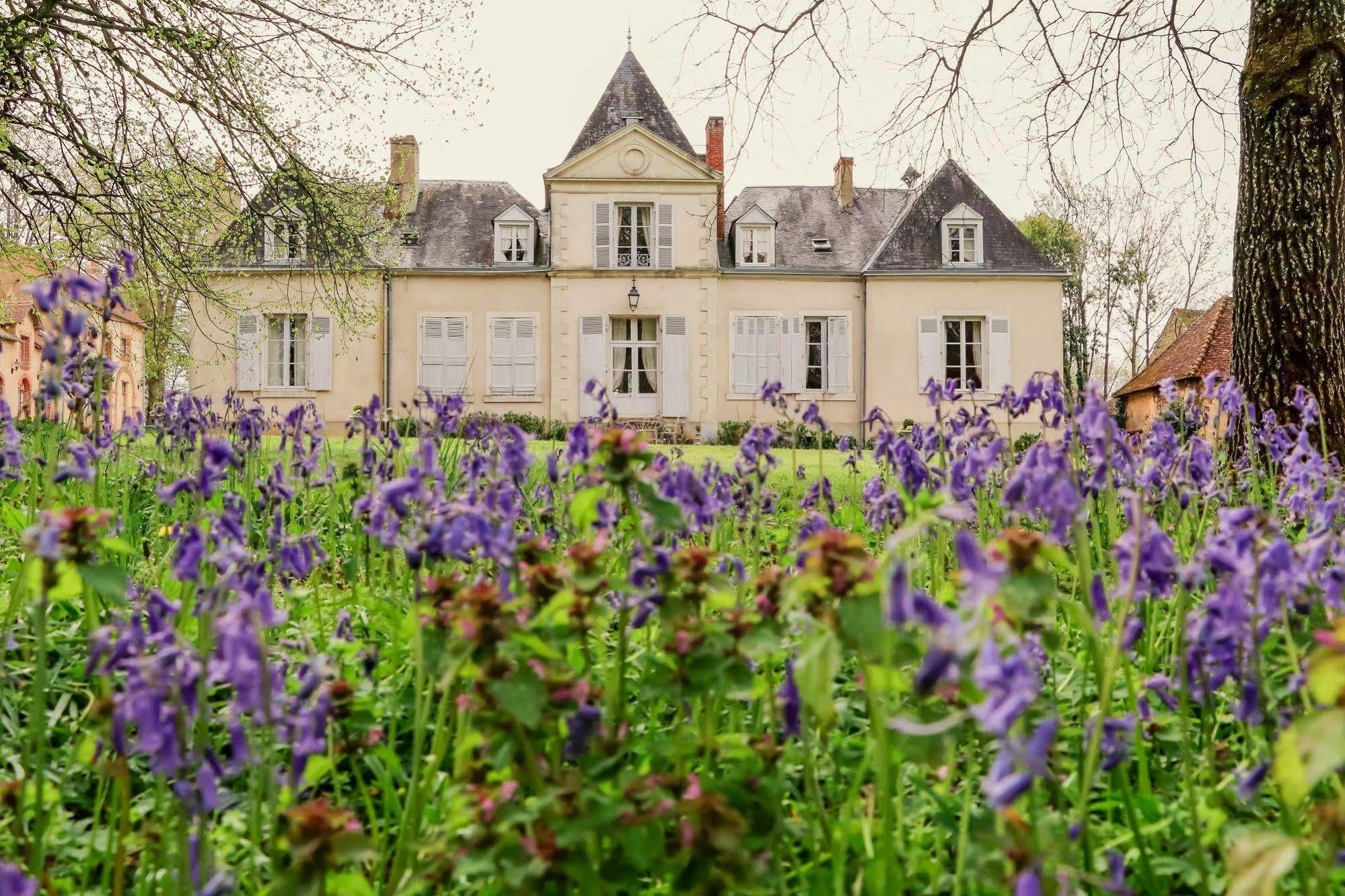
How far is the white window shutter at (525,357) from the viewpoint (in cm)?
2102

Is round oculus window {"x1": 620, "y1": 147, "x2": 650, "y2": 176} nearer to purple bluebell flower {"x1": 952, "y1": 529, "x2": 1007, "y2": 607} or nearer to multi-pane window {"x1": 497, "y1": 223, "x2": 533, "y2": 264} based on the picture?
multi-pane window {"x1": 497, "y1": 223, "x2": 533, "y2": 264}

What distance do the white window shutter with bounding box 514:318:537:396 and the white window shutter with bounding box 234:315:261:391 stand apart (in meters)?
5.53

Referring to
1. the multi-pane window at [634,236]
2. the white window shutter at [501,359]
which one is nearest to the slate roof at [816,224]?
the multi-pane window at [634,236]

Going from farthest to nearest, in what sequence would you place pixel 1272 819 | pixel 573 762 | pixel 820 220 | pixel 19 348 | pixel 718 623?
pixel 19 348 → pixel 820 220 → pixel 1272 819 → pixel 573 762 → pixel 718 623

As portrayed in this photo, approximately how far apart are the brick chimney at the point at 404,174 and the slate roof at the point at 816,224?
7295 millimetres

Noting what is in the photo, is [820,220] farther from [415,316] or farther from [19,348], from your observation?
[19,348]

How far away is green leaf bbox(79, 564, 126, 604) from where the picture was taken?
113cm

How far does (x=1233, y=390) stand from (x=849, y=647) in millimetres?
2427

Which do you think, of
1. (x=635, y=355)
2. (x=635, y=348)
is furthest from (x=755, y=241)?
(x=635, y=355)

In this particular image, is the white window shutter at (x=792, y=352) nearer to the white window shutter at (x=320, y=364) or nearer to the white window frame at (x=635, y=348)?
the white window frame at (x=635, y=348)

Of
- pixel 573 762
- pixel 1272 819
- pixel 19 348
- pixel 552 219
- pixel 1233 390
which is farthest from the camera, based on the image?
pixel 19 348

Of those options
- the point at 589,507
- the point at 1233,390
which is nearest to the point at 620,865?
the point at 589,507

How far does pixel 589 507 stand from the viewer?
4.27 ft

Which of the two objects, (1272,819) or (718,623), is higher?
(718,623)
